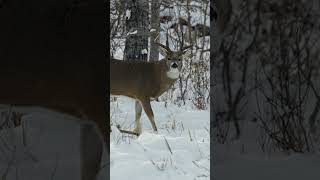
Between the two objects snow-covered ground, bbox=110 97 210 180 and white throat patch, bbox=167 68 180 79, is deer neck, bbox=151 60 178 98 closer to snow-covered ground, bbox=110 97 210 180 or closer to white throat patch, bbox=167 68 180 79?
white throat patch, bbox=167 68 180 79

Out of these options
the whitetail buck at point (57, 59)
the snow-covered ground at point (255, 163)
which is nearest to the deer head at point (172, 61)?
the snow-covered ground at point (255, 163)

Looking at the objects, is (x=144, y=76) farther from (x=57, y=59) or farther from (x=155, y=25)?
(x=57, y=59)

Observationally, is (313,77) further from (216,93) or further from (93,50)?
(93,50)

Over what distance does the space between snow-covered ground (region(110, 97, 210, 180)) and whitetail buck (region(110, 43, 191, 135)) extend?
688mm

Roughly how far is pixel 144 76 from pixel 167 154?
2966mm

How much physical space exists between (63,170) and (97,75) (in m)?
0.36

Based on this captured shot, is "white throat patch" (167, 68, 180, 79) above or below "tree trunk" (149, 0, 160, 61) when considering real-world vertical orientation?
below

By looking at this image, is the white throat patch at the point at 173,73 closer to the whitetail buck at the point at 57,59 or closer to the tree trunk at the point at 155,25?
the tree trunk at the point at 155,25

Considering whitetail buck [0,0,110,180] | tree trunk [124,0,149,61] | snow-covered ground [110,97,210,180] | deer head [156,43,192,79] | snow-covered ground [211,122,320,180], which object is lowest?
snow-covered ground [110,97,210,180]

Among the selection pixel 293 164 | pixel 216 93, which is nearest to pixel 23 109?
pixel 216 93

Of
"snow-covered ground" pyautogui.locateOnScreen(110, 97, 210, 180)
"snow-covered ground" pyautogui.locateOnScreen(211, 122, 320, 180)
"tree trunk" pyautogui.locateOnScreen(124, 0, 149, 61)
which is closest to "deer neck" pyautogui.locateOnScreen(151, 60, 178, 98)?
"snow-covered ground" pyautogui.locateOnScreen(110, 97, 210, 180)

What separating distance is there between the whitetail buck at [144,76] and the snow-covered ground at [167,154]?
0.69 m

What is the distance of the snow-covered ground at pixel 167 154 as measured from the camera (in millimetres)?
Result: 2631

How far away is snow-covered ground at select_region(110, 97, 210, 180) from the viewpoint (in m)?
2.63
